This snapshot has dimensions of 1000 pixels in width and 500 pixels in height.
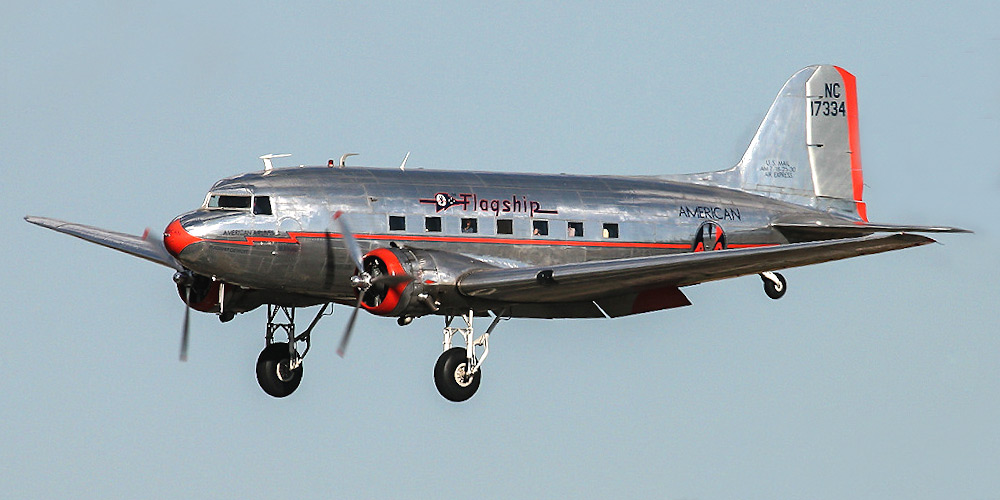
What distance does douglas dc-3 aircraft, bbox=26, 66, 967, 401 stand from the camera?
22.3 m

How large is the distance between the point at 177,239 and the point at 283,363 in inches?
147

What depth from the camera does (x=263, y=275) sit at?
894 inches

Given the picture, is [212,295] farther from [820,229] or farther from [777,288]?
[820,229]

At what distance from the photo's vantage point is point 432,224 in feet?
77.2

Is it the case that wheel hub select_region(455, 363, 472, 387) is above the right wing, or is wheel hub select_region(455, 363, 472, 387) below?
below

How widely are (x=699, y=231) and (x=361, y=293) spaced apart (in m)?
6.53

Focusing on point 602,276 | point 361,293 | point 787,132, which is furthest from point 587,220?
point 787,132

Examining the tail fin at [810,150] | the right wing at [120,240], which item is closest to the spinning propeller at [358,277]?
the right wing at [120,240]

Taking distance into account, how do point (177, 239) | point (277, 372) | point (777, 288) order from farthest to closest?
point (777, 288) → point (277, 372) → point (177, 239)

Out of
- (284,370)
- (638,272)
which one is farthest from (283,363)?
(638,272)

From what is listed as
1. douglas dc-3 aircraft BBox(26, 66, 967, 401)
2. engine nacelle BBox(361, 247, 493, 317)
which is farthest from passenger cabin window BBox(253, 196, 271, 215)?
engine nacelle BBox(361, 247, 493, 317)

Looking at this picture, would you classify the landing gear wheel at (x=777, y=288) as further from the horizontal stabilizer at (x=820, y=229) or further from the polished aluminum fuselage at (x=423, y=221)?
the polished aluminum fuselage at (x=423, y=221)

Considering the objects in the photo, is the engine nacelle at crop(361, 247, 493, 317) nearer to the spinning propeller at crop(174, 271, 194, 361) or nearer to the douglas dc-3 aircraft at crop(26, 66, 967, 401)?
the douglas dc-3 aircraft at crop(26, 66, 967, 401)

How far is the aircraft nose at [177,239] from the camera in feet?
72.7
